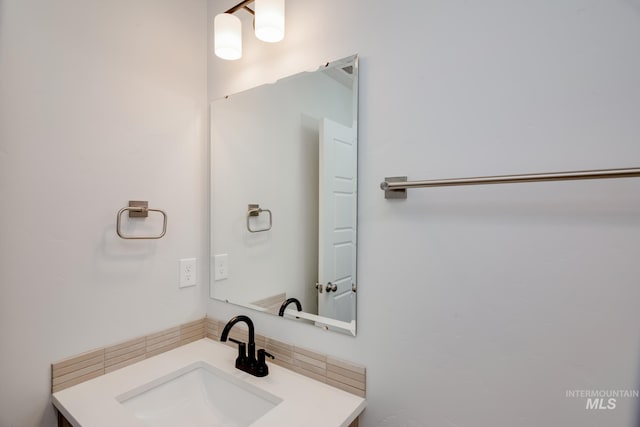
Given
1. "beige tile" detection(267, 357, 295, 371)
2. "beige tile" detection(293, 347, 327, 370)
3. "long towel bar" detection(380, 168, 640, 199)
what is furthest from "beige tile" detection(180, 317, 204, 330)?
"long towel bar" detection(380, 168, 640, 199)

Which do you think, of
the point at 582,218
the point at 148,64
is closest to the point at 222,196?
the point at 148,64

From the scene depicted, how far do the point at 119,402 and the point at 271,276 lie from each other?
640 mm

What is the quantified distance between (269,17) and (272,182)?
A: 0.59 meters

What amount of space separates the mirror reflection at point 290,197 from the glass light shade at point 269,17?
0.17 meters

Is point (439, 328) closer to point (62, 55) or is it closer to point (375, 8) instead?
point (375, 8)

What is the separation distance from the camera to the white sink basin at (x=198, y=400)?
1034mm

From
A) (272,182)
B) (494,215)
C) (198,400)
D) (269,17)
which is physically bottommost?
(198,400)

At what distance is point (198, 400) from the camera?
1.16 m

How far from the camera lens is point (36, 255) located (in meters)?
0.97

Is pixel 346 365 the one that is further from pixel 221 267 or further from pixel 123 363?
pixel 123 363

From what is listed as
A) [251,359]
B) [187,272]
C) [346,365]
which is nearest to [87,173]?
[187,272]

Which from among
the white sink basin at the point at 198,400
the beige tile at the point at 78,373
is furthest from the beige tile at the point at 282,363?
the beige tile at the point at 78,373

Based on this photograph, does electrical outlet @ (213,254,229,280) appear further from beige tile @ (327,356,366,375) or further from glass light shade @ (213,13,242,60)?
glass light shade @ (213,13,242,60)

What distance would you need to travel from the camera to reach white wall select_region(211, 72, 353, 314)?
113cm
